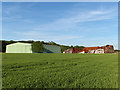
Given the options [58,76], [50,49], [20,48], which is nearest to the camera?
[58,76]

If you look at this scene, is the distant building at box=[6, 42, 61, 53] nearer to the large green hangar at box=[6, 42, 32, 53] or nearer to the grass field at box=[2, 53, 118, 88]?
the large green hangar at box=[6, 42, 32, 53]

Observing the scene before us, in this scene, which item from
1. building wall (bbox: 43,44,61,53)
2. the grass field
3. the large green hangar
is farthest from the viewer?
building wall (bbox: 43,44,61,53)

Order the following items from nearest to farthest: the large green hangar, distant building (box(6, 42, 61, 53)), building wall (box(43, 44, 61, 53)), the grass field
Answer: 1. the grass field
2. the large green hangar
3. distant building (box(6, 42, 61, 53))
4. building wall (box(43, 44, 61, 53))

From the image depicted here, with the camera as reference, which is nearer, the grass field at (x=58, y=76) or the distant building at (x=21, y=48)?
the grass field at (x=58, y=76)

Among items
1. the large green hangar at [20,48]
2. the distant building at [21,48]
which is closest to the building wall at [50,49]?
the distant building at [21,48]

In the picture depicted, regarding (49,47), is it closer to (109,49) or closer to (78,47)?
(78,47)

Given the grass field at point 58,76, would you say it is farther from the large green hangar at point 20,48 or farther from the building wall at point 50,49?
the building wall at point 50,49

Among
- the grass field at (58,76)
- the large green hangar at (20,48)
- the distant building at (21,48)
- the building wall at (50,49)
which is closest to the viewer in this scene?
the grass field at (58,76)

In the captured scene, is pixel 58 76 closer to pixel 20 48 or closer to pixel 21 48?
pixel 21 48

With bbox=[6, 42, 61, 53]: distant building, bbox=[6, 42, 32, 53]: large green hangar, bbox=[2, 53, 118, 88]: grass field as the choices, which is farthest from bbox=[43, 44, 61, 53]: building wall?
bbox=[2, 53, 118, 88]: grass field

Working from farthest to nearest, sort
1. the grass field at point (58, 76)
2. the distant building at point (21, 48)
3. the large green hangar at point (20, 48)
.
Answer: the distant building at point (21, 48), the large green hangar at point (20, 48), the grass field at point (58, 76)

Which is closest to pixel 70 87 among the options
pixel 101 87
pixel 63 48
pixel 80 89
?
pixel 80 89

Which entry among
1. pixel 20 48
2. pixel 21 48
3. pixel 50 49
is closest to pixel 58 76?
pixel 21 48

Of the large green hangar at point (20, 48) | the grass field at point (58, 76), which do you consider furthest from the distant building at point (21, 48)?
the grass field at point (58, 76)
